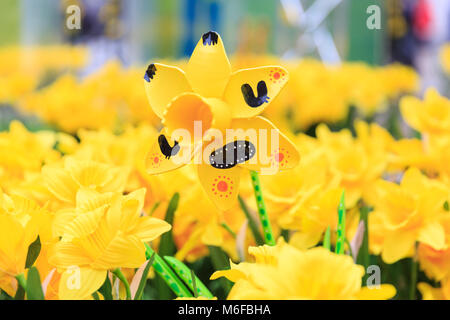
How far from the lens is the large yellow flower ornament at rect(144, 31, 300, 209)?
0.53m

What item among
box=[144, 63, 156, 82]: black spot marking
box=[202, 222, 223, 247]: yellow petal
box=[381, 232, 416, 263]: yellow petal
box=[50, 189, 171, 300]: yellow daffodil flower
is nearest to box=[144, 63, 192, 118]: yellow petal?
box=[144, 63, 156, 82]: black spot marking

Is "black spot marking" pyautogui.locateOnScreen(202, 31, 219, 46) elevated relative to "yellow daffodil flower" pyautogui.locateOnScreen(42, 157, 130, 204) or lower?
elevated

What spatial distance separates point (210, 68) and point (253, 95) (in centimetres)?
5

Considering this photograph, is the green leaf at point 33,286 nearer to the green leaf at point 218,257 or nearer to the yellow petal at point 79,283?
the yellow petal at point 79,283

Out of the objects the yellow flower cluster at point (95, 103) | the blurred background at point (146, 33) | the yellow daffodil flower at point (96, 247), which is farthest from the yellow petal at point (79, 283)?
the yellow flower cluster at point (95, 103)

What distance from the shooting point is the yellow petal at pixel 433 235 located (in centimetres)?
62

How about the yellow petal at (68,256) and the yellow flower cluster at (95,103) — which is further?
the yellow flower cluster at (95,103)

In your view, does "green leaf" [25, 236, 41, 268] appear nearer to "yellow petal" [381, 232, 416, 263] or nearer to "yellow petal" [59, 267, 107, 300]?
"yellow petal" [59, 267, 107, 300]

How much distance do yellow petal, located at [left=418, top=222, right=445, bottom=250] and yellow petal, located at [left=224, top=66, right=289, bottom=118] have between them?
262 mm

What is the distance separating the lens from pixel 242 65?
2209mm

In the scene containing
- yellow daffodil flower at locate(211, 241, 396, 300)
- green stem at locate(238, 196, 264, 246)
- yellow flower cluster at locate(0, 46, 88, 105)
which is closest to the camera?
yellow daffodil flower at locate(211, 241, 396, 300)
